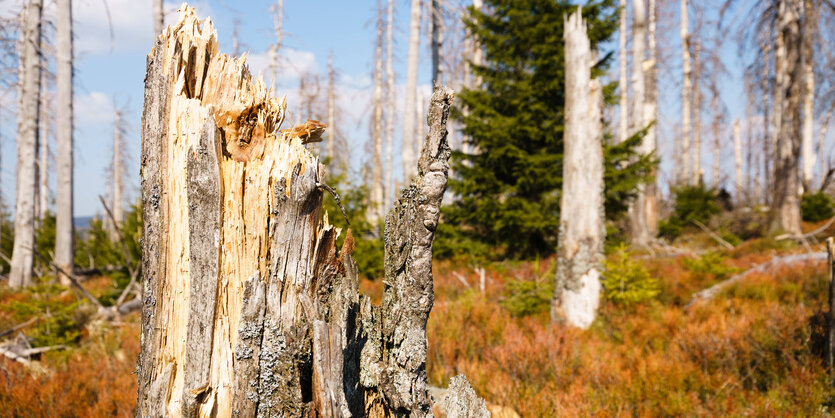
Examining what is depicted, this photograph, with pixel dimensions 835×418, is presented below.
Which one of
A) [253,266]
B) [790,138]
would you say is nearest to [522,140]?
[790,138]

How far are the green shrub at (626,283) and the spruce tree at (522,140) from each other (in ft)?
6.69

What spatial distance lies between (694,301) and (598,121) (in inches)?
124

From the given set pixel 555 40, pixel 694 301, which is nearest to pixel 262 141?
pixel 694 301

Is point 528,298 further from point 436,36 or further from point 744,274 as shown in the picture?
point 436,36

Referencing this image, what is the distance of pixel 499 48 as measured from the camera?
9.11 m

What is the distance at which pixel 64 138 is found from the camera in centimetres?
1086

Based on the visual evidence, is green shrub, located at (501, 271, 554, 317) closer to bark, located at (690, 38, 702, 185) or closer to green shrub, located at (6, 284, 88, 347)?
green shrub, located at (6, 284, 88, 347)

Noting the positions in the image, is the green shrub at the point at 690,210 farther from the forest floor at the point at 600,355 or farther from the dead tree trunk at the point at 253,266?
the dead tree trunk at the point at 253,266

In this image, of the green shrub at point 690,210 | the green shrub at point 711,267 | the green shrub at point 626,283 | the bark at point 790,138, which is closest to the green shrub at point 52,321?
the green shrub at point 626,283

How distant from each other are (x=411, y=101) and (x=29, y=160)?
9.95 m

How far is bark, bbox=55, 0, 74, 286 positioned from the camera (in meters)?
10.7

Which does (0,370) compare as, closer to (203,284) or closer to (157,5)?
(203,284)

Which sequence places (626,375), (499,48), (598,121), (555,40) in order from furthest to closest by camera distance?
1. (499,48)
2. (555,40)
3. (598,121)
4. (626,375)

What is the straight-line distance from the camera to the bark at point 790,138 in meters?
10.7
